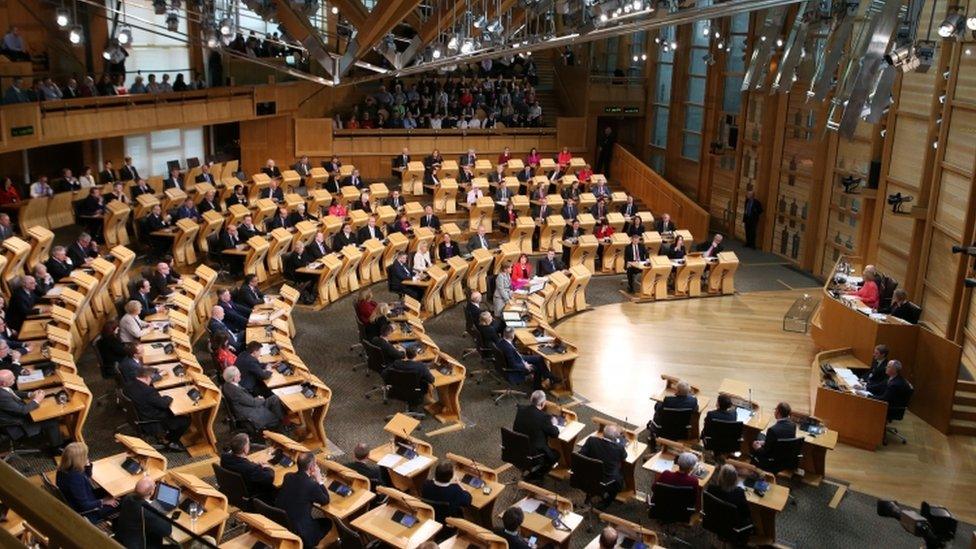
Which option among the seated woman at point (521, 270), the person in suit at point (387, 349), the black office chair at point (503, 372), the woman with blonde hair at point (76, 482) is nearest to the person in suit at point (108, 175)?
the seated woman at point (521, 270)

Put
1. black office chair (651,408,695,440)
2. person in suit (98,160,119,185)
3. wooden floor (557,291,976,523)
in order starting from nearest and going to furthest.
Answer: black office chair (651,408,695,440) < wooden floor (557,291,976,523) < person in suit (98,160,119,185)

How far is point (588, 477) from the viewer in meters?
9.57

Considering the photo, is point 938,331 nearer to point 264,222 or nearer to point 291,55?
point 264,222

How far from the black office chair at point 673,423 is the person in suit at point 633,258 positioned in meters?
7.04

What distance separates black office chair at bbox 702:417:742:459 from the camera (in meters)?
10.8

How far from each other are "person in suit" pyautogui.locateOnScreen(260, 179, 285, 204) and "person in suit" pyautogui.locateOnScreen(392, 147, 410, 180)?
10.3ft

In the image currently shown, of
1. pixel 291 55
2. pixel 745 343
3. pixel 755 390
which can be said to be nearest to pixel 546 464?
pixel 755 390

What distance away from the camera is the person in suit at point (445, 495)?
344 inches

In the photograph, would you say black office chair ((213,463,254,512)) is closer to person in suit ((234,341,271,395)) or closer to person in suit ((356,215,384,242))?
person in suit ((234,341,271,395))

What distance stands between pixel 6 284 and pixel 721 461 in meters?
10.4

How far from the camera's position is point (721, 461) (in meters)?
11.2

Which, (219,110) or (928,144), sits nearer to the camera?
(928,144)

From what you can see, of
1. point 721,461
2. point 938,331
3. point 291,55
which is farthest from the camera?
point 291,55

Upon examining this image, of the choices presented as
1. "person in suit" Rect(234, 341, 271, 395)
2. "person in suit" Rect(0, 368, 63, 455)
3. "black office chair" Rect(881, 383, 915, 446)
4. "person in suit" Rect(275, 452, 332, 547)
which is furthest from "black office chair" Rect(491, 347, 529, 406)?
"person in suit" Rect(0, 368, 63, 455)
